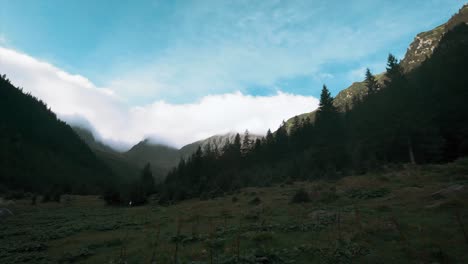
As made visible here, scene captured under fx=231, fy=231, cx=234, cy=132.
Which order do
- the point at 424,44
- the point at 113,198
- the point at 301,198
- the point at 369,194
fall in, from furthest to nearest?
the point at 424,44
the point at 113,198
the point at 301,198
the point at 369,194

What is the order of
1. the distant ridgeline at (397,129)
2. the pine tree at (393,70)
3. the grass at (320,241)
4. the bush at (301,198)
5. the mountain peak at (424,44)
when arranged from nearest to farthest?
1. the grass at (320,241)
2. the bush at (301,198)
3. the distant ridgeline at (397,129)
4. the pine tree at (393,70)
5. the mountain peak at (424,44)

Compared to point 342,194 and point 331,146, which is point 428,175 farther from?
point 331,146

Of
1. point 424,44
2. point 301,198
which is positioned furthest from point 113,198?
point 424,44

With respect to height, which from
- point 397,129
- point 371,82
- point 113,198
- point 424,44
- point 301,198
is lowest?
point 113,198

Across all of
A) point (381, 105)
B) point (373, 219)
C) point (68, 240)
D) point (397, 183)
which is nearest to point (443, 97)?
point (381, 105)

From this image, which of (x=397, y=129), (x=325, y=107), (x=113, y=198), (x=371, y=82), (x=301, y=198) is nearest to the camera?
(x=301, y=198)

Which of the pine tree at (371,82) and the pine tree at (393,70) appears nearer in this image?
the pine tree at (393,70)

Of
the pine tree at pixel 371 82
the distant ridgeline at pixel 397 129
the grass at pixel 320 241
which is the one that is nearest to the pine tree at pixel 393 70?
the distant ridgeline at pixel 397 129

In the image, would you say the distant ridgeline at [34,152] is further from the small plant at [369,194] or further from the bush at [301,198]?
the small plant at [369,194]

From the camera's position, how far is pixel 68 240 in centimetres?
1631

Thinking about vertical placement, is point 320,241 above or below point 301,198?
below

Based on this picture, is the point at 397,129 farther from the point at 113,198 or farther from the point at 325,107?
the point at 113,198

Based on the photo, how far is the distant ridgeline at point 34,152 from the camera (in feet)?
371

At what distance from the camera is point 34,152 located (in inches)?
5871
